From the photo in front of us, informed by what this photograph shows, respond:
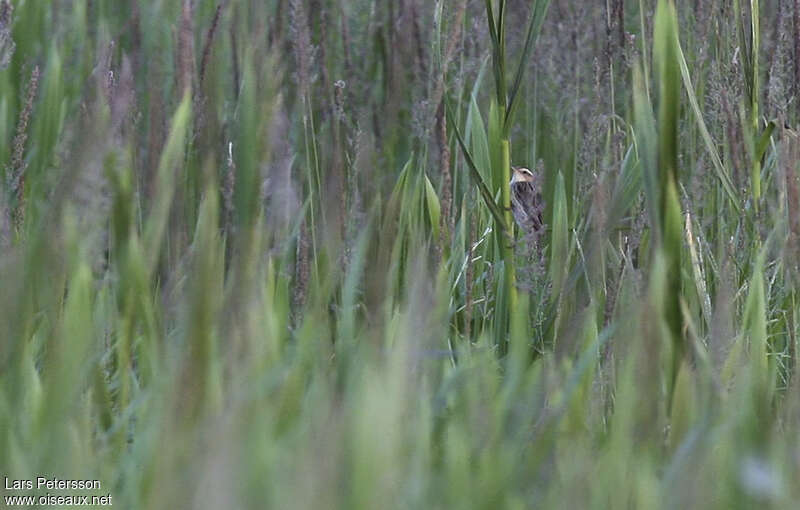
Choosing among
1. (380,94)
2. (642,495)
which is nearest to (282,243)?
(642,495)

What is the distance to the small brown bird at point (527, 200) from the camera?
1.48 m

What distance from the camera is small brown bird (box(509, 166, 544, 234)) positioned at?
1478 mm

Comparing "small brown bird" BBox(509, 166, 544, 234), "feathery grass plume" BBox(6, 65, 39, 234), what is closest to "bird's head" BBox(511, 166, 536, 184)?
"small brown bird" BBox(509, 166, 544, 234)

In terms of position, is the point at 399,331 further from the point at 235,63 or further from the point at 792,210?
the point at 235,63

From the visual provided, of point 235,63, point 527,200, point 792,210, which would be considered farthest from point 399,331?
point 235,63

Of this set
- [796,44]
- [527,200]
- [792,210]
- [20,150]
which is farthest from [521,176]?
[20,150]

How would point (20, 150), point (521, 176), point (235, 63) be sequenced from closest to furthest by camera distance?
point (20, 150), point (521, 176), point (235, 63)

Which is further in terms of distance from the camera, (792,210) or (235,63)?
(235,63)

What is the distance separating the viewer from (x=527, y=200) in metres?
1.59

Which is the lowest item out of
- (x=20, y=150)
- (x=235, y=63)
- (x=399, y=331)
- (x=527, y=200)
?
(x=399, y=331)

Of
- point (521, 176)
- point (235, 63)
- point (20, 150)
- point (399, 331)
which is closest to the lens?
point (399, 331)

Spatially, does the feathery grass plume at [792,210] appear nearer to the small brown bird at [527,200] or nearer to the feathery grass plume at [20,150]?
the small brown bird at [527,200]

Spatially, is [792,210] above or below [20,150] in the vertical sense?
below

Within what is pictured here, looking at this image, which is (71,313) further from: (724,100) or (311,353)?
(724,100)
